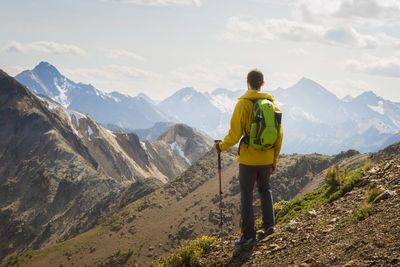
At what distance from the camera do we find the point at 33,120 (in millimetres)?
90188

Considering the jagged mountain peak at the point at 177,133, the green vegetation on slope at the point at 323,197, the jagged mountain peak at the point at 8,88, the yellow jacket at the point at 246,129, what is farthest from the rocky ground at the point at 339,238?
the jagged mountain peak at the point at 177,133

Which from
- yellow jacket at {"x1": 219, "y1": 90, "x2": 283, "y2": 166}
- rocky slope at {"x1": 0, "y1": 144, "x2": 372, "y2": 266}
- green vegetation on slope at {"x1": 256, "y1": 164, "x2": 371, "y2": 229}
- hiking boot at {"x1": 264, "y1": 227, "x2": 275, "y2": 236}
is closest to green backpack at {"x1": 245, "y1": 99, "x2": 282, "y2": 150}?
yellow jacket at {"x1": 219, "y1": 90, "x2": 283, "y2": 166}

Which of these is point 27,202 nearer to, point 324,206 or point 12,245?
point 12,245

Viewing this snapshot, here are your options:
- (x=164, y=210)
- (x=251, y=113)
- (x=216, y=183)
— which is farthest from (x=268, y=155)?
(x=216, y=183)

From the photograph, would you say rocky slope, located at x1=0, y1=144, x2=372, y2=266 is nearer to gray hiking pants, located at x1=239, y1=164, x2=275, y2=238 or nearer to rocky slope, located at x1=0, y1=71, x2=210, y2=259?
rocky slope, located at x1=0, y1=71, x2=210, y2=259

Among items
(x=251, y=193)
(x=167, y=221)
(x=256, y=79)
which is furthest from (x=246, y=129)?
(x=167, y=221)

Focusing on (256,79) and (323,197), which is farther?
(323,197)

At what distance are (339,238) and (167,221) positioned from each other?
3343cm

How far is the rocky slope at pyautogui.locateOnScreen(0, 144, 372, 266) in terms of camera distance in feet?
111

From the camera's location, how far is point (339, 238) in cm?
605

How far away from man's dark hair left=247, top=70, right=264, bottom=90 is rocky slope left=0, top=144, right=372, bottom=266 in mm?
24062

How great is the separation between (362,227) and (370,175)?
4.13m

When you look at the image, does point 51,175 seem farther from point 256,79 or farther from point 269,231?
point 256,79

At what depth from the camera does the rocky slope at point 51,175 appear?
2315 inches
